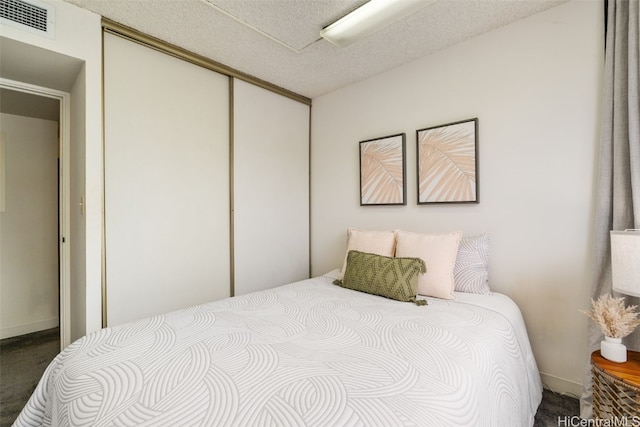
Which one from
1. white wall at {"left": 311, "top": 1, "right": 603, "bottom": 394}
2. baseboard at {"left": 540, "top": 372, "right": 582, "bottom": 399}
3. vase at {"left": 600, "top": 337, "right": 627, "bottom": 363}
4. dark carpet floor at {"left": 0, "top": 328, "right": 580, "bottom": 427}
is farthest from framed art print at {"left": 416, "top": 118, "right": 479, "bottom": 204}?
dark carpet floor at {"left": 0, "top": 328, "right": 580, "bottom": 427}

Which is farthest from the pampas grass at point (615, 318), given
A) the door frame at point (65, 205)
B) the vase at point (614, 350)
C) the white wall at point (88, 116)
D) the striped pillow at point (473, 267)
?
the door frame at point (65, 205)

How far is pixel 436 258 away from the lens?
1934 millimetres

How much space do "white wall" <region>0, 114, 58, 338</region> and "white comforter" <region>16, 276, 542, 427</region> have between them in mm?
2749

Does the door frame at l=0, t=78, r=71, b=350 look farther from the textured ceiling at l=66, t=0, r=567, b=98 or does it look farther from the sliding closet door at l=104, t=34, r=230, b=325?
the textured ceiling at l=66, t=0, r=567, b=98

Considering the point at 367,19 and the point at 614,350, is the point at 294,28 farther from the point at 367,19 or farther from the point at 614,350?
the point at 614,350

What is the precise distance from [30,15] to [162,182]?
1.17 m

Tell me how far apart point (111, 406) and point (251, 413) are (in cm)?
42

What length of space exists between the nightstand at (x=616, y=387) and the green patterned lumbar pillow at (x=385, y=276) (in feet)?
2.64

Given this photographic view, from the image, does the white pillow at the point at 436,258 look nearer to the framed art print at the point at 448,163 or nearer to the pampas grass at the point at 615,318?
the framed art print at the point at 448,163

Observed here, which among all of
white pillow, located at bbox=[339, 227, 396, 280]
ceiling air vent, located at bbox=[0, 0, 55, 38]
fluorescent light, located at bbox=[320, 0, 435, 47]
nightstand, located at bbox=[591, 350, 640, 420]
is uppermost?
fluorescent light, located at bbox=[320, 0, 435, 47]

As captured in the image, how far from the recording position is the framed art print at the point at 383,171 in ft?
8.48

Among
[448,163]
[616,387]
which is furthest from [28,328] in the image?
[616,387]

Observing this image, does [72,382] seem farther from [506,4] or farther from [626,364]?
[506,4]

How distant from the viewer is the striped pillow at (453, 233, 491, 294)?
196 cm
